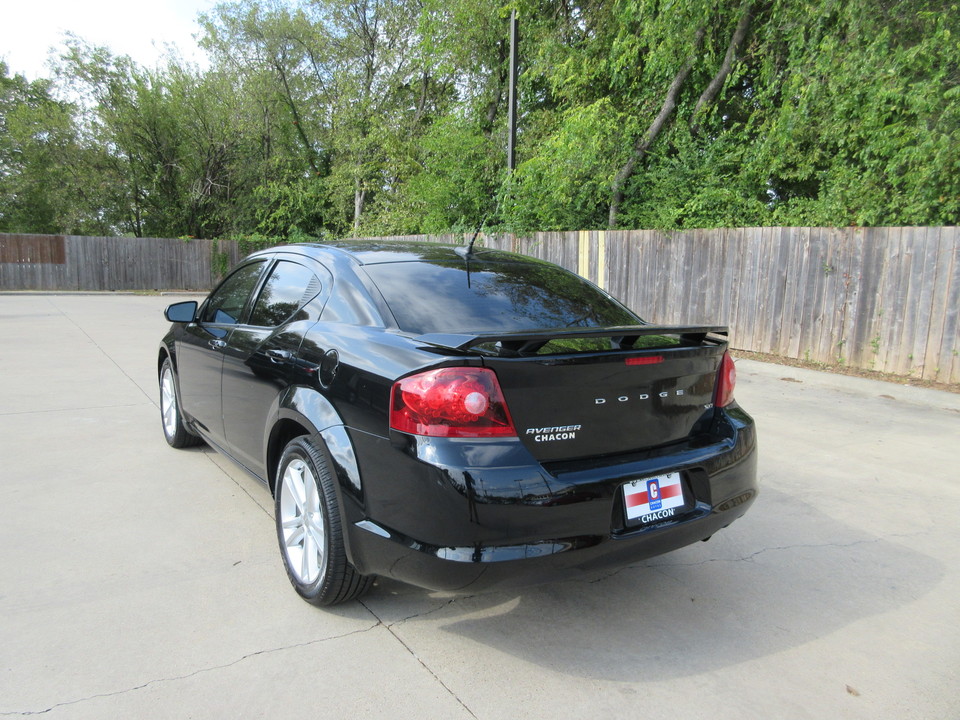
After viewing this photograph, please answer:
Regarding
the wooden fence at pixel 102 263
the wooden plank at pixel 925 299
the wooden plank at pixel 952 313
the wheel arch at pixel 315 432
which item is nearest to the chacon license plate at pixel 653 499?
the wheel arch at pixel 315 432

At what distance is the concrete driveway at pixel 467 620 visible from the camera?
2.41 meters

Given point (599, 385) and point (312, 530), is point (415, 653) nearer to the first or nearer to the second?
point (312, 530)

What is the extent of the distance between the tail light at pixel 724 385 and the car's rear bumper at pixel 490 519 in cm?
61

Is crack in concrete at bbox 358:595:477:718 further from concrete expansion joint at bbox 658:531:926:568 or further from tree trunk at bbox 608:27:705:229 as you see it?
tree trunk at bbox 608:27:705:229

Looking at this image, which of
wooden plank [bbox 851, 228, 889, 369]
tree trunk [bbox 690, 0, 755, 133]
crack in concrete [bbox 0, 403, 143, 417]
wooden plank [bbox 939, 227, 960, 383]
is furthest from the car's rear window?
tree trunk [bbox 690, 0, 755, 133]

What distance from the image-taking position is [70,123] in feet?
105

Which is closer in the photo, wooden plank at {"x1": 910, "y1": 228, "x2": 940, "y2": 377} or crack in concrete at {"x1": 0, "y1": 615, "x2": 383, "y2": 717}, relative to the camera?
crack in concrete at {"x1": 0, "y1": 615, "x2": 383, "y2": 717}

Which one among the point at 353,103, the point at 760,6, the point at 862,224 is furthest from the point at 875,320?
the point at 353,103

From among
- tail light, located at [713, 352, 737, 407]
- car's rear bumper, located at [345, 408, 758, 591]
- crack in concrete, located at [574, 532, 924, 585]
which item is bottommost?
crack in concrete, located at [574, 532, 924, 585]

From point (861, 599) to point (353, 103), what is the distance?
95.3 ft

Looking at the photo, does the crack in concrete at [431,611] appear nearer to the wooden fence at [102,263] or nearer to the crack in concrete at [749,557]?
the crack in concrete at [749,557]

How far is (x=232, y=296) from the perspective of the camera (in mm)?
4367

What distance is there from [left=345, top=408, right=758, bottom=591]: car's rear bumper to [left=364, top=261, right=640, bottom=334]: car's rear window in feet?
2.37

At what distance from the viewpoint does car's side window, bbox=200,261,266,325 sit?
4.16 metres
